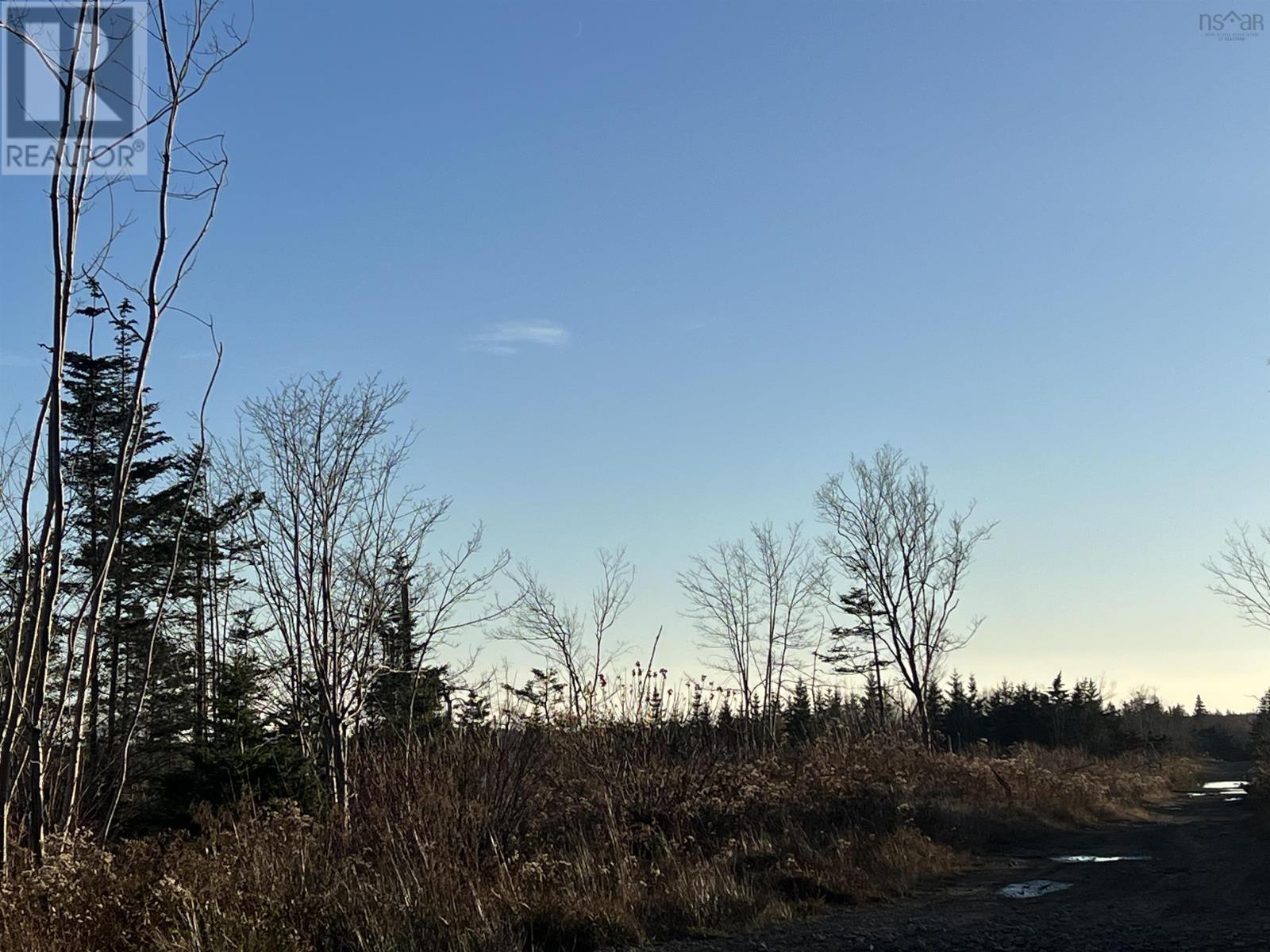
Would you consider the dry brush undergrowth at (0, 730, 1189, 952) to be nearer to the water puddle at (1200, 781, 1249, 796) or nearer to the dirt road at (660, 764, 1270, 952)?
the dirt road at (660, 764, 1270, 952)

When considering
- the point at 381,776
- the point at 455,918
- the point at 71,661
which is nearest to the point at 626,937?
the point at 455,918

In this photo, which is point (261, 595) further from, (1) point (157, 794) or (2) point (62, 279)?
(2) point (62, 279)

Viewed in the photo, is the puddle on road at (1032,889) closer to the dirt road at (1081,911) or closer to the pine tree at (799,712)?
the dirt road at (1081,911)

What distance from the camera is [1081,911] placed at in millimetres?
9953

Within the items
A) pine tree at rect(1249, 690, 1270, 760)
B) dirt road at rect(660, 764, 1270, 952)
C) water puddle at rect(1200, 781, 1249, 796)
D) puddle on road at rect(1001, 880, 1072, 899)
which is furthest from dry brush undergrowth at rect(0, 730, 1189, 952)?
water puddle at rect(1200, 781, 1249, 796)

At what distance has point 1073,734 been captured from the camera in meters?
55.4

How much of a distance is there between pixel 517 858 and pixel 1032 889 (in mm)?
6518

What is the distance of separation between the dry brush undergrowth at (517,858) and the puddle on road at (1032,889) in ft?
3.95

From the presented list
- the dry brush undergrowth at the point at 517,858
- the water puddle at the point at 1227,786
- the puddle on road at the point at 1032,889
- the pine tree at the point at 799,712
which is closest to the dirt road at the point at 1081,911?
the puddle on road at the point at 1032,889

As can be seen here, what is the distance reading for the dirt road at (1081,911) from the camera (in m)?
8.29

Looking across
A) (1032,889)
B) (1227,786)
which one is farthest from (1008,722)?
(1032,889)

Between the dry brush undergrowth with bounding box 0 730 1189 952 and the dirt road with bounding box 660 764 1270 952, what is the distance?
0.74 meters

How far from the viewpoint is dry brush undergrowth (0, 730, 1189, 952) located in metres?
7.38

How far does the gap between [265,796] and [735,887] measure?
38.9 ft
